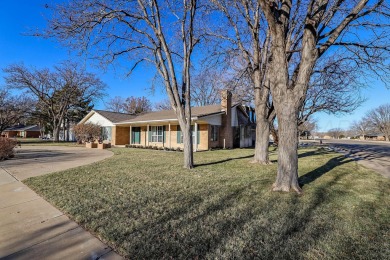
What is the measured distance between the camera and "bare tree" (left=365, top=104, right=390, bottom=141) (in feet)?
217

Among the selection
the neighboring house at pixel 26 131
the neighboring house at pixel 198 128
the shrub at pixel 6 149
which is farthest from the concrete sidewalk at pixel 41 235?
the neighboring house at pixel 26 131

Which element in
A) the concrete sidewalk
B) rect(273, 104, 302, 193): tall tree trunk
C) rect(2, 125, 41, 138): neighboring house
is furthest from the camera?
rect(2, 125, 41, 138): neighboring house

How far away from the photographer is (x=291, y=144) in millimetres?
4785

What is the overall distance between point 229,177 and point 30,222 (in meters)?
4.90

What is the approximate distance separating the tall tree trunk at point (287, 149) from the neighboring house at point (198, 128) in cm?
1073

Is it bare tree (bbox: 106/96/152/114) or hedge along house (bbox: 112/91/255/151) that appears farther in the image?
bare tree (bbox: 106/96/152/114)

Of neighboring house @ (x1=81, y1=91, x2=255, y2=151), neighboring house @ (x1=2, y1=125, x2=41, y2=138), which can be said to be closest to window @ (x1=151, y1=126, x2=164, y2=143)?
neighboring house @ (x1=81, y1=91, x2=255, y2=151)

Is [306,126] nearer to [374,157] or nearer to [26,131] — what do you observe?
[374,157]

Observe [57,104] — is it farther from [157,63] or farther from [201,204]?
[201,204]

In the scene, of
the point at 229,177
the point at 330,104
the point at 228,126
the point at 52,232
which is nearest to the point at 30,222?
the point at 52,232

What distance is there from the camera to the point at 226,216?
343cm

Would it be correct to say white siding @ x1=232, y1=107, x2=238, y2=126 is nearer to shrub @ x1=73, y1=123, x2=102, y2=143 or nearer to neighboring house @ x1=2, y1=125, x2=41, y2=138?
shrub @ x1=73, y1=123, x2=102, y2=143

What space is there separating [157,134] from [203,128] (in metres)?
5.17

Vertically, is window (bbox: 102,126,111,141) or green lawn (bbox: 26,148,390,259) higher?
window (bbox: 102,126,111,141)
